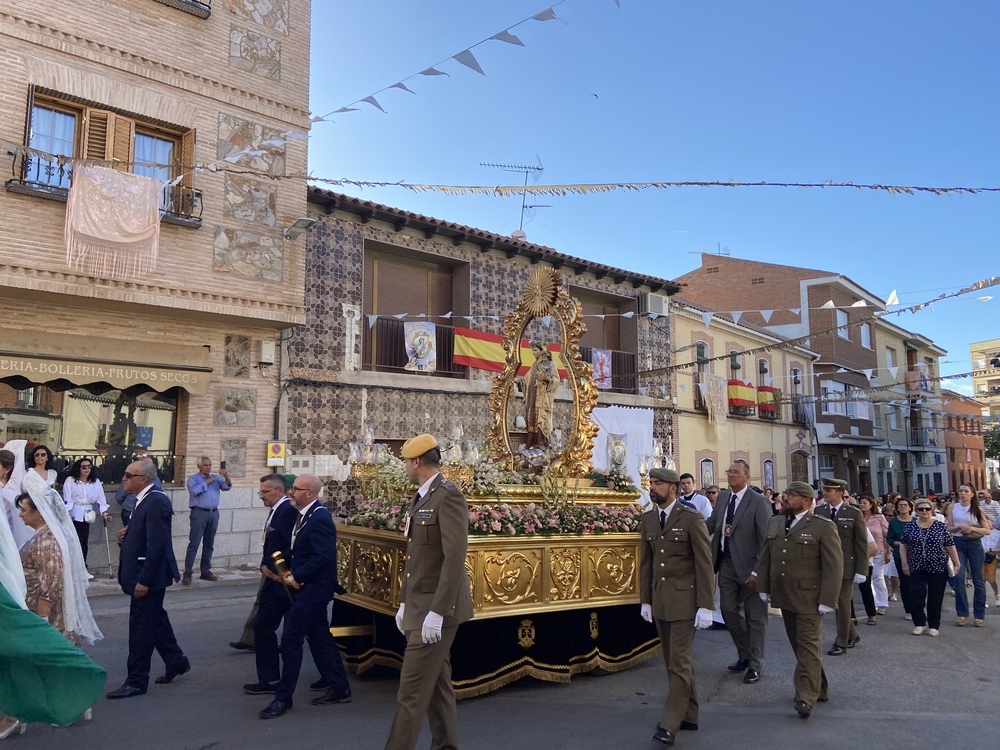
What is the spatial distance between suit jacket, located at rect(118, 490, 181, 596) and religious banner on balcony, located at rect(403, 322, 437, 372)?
34.2 feet

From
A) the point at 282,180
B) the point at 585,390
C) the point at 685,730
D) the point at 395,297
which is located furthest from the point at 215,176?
the point at 685,730

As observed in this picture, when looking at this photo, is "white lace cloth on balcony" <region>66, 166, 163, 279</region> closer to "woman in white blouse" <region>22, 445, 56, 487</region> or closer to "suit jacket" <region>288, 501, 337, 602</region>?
"woman in white blouse" <region>22, 445, 56, 487</region>

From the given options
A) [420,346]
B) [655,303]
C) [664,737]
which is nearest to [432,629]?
[664,737]

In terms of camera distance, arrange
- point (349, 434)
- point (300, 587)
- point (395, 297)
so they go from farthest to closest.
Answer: point (395, 297) → point (349, 434) → point (300, 587)

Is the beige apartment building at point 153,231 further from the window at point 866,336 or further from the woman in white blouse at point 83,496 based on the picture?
the window at point 866,336

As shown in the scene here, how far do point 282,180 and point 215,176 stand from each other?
1181 millimetres

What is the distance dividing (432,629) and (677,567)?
200 centimetres

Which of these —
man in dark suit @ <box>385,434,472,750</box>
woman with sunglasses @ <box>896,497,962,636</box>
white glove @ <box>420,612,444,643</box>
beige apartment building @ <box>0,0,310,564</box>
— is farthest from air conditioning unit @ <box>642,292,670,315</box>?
white glove @ <box>420,612,444,643</box>

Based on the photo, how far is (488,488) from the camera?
6.86 meters

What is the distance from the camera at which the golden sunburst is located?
27.5 ft

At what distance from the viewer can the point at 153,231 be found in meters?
12.1

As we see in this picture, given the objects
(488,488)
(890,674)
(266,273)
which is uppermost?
(266,273)

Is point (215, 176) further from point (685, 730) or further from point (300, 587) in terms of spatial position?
point (685, 730)

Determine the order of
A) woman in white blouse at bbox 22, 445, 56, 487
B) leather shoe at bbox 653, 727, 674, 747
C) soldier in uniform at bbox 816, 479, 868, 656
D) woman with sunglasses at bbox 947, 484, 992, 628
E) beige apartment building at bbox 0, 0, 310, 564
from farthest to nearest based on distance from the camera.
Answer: beige apartment building at bbox 0, 0, 310, 564 → woman in white blouse at bbox 22, 445, 56, 487 → woman with sunglasses at bbox 947, 484, 992, 628 → soldier in uniform at bbox 816, 479, 868, 656 → leather shoe at bbox 653, 727, 674, 747
